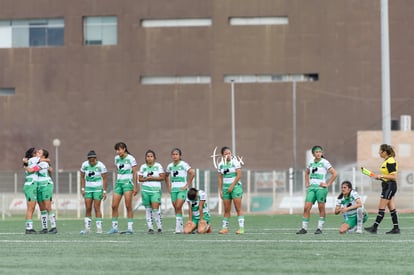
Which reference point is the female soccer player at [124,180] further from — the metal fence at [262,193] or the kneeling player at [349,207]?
the metal fence at [262,193]

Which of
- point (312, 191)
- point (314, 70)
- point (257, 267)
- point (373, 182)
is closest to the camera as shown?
point (257, 267)

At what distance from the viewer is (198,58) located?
68375mm

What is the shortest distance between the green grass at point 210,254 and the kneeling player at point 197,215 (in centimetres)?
152

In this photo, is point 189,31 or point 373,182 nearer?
point 373,182

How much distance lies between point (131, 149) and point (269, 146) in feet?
28.2

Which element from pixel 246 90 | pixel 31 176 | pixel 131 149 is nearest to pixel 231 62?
pixel 246 90

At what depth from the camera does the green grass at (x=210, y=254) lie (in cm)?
1547

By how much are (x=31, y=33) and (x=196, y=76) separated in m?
11.1

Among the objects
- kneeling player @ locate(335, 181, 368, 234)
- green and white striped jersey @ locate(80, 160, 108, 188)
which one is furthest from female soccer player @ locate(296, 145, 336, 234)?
green and white striped jersey @ locate(80, 160, 108, 188)

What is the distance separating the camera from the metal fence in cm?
4759

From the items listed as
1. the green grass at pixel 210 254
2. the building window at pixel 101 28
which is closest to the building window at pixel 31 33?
the building window at pixel 101 28

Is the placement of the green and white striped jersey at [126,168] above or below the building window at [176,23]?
below

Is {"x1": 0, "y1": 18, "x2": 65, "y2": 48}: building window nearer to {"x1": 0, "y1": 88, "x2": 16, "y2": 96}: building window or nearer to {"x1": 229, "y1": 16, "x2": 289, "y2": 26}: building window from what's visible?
{"x1": 0, "y1": 88, "x2": 16, "y2": 96}: building window

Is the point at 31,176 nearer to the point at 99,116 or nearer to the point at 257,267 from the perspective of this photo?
the point at 257,267
